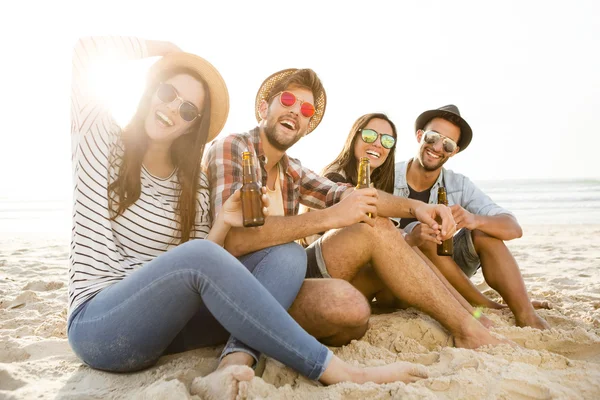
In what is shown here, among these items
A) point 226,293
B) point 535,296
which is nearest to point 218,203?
point 226,293

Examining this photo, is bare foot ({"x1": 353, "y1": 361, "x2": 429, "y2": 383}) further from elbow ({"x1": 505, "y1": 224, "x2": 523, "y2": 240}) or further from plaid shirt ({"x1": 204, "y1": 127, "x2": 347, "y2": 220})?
elbow ({"x1": 505, "y1": 224, "x2": 523, "y2": 240})

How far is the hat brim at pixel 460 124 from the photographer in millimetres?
4600

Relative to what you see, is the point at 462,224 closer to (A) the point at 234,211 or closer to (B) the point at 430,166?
(B) the point at 430,166

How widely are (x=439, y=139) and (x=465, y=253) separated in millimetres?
1169

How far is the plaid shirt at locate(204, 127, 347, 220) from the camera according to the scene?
9.89 feet

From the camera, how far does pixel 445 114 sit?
4.61 meters

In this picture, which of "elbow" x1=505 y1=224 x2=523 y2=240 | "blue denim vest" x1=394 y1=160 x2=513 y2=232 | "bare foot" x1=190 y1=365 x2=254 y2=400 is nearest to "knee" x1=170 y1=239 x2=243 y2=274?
"bare foot" x1=190 y1=365 x2=254 y2=400

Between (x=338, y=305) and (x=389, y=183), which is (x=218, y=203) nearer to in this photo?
(x=338, y=305)

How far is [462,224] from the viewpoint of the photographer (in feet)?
11.9

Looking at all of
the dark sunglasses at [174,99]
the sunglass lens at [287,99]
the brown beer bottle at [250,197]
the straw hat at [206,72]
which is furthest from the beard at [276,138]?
the dark sunglasses at [174,99]

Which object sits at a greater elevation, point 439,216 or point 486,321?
point 439,216

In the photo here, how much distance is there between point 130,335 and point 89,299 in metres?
0.33

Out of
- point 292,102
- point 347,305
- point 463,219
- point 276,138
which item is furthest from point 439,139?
point 347,305

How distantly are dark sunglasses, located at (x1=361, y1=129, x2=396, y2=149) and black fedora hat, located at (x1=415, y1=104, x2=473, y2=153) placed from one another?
0.47m
